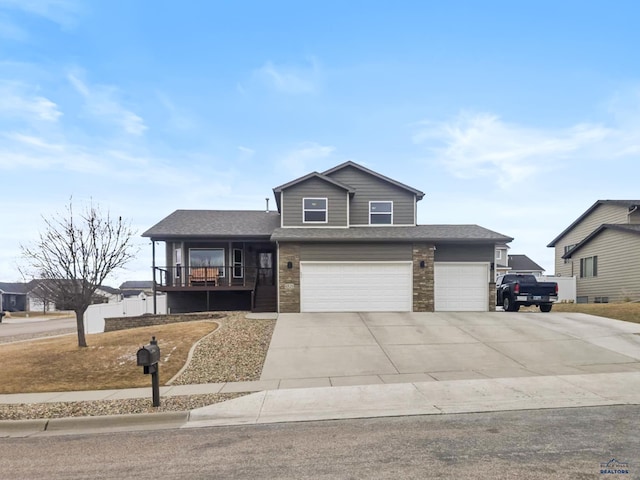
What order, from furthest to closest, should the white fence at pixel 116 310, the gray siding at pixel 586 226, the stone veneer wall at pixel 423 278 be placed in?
1. the gray siding at pixel 586 226
2. the white fence at pixel 116 310
3. the stone veneer wall at pixel 423 278

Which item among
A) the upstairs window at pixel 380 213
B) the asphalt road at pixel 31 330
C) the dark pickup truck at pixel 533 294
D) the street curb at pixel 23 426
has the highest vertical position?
the upstairs window at pixel 380 213

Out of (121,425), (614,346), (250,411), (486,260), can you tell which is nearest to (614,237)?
(486,260)

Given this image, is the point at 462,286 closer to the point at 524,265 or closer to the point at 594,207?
the point at 594,207

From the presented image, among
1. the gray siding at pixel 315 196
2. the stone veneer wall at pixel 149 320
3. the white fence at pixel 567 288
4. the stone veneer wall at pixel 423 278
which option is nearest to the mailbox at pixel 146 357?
→ the stone veneer wall at pixel 149 320

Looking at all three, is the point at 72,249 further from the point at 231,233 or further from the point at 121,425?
the point at 231,233

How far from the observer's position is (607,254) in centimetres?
2566

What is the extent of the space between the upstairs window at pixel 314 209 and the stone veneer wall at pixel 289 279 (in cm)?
283

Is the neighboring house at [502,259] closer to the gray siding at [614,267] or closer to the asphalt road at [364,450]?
the gray siding at [614,267]

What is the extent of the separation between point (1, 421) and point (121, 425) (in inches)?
79.7

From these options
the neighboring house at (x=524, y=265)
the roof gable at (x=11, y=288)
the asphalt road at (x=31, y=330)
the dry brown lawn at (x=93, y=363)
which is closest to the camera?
the dry brown lawn at (x=93, y=363)

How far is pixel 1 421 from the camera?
6797 mm

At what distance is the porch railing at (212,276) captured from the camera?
21016 mm

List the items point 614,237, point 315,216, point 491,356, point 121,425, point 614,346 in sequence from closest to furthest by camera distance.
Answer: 1. point 121,425
2. point 491,356
3. point 614,346
4. point 315,216
5. point 614,237

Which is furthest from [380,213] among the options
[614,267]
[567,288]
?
[567,288]
